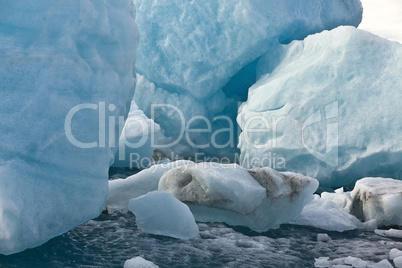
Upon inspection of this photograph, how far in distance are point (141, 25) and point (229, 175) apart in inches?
189

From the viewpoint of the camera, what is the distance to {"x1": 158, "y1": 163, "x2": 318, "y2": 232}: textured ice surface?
3.91 meters

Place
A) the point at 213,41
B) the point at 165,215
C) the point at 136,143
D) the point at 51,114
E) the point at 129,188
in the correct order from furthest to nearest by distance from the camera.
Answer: the point at 213,41
the point at 136,143
the point at 129,188
the point at 165,215
the point at 51,114

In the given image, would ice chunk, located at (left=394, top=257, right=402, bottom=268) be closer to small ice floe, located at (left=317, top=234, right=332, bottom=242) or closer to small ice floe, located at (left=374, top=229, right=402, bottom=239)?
small ice floe, located at (left=317, top=234, right=332, bottom=242)

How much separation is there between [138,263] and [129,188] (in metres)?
1.74

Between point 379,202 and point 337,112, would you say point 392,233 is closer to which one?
point 379,202

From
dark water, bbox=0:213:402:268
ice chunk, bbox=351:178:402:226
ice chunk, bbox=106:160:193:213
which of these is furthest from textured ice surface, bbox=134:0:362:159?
dark water, bbox=0:213:402:268

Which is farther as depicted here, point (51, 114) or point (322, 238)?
point (322, 238)

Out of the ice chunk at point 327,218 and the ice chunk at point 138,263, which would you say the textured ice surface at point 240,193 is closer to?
the ice chunk at point 327,218

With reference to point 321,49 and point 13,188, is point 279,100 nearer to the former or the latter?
point 321,49

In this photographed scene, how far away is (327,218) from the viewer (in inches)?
169

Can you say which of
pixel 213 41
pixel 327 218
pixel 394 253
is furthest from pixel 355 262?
pixel 213 41

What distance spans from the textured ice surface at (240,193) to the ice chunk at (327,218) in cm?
16

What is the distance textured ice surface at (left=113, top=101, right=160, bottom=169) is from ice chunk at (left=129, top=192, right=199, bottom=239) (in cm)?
346

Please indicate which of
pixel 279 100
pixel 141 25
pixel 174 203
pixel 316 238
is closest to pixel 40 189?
pixel 174 203
